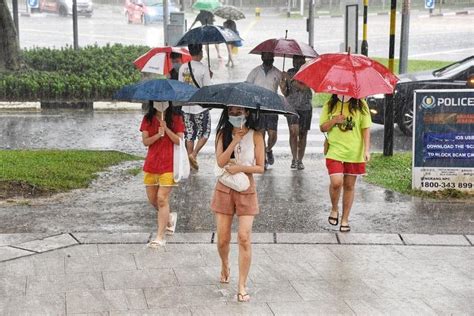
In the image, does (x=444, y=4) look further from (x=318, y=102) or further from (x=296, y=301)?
(x=296, y=301)

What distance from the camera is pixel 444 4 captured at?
49.8 m

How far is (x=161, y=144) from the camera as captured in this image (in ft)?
29.1

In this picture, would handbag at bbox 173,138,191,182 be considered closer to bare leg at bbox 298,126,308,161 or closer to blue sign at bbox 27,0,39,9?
bare leg at bbox 298,126,308,161

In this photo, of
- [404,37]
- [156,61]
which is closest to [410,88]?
[404,37]

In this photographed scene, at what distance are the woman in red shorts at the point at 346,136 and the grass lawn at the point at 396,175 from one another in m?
2.13

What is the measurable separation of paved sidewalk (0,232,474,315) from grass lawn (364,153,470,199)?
1.89 meters

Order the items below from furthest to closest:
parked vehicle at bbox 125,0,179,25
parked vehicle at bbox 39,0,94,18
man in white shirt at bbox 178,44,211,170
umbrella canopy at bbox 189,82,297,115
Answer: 1. parked vehicle at bbox 39,0,94,18
2. parked vehicle at bbox 125,0,179,25
3. man in white shirt at bbox 178,44,211,170
4. umbrella canopy at bbox 189,82,297,115

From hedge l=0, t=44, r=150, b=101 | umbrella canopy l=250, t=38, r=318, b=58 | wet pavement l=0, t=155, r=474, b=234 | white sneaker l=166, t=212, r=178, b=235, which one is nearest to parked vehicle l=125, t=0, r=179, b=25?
hedge l=0, t=44, r=150, b=101

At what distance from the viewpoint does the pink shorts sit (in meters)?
7.44

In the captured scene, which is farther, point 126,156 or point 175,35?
point 175,35

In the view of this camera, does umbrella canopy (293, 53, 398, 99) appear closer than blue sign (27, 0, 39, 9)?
Yes

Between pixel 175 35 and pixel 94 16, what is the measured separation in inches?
957

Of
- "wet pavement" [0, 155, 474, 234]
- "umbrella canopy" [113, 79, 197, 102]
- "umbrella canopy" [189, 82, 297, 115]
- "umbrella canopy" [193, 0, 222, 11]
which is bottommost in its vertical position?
"wet pavement" [0, 155, 474, 234]

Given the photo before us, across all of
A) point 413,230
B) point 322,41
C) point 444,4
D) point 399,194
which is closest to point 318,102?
point 399,194
